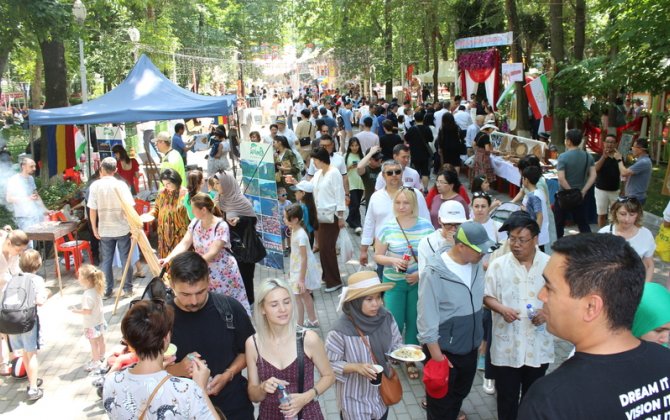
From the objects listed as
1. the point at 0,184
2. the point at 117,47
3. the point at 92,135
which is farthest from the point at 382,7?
the point at 0,184

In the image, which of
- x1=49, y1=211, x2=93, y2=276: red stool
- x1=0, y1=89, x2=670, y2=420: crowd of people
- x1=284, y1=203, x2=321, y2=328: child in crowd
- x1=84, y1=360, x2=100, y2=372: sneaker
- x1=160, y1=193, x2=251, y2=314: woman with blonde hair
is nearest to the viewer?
x1=0, y1=89, x2=670, y2=420: crowd of people

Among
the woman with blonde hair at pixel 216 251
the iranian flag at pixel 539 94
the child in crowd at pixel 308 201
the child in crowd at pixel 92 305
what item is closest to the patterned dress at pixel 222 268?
the woman with blonde hair at pixel 216 251

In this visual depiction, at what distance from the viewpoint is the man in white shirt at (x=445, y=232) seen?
494 centimetres

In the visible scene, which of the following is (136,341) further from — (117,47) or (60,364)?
(117,47)

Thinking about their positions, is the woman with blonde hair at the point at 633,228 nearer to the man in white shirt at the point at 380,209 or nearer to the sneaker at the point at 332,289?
the man in white shirt at the point at 380,209

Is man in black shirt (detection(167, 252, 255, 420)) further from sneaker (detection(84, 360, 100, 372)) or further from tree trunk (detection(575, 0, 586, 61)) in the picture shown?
tree trunk (detection(575, 0, 586, 61))

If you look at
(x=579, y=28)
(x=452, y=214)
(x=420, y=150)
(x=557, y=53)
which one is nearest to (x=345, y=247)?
(x=452, y=214)

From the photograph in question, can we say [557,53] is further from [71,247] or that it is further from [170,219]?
[71,247]

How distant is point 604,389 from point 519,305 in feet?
8.11

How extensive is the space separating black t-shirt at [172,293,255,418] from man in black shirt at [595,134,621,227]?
23.6 ft

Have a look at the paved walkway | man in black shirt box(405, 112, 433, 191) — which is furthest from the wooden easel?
man in black shirt box(405, 112, 433, 191)

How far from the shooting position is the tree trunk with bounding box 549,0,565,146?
→ 14125mm

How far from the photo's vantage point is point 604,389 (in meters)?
1.89

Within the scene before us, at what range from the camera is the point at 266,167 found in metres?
8.54
